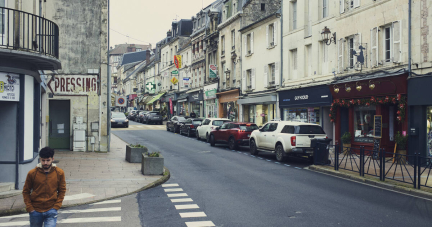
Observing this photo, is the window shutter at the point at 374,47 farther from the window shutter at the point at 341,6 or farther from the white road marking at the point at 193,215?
the white road marking at the point at 193,215

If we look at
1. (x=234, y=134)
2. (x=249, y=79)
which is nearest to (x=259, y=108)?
(x=249, y=79)

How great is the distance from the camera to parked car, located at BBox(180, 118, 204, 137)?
31594mm

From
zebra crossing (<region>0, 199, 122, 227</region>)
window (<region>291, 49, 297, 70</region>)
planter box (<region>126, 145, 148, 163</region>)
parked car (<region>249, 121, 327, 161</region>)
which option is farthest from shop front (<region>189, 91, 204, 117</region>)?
zebra crossing (<region>0, 199, 122, 227</region>)

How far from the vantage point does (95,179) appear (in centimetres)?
1256

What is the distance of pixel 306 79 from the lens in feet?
81.5

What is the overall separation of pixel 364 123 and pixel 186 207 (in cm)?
1372

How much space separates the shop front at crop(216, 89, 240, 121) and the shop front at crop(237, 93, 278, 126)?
1343 mm

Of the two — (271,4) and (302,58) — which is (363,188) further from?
(271,4)

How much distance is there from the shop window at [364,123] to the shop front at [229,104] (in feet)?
53.4

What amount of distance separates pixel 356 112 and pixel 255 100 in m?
11.7

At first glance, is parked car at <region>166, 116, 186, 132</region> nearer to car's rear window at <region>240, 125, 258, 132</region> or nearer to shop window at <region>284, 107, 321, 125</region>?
shop window at <region>284, 107, 321, 125</region>

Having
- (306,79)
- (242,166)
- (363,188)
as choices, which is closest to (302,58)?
(306,79)

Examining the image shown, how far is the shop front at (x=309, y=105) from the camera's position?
23188 mm

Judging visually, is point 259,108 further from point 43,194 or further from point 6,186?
point 43,194
